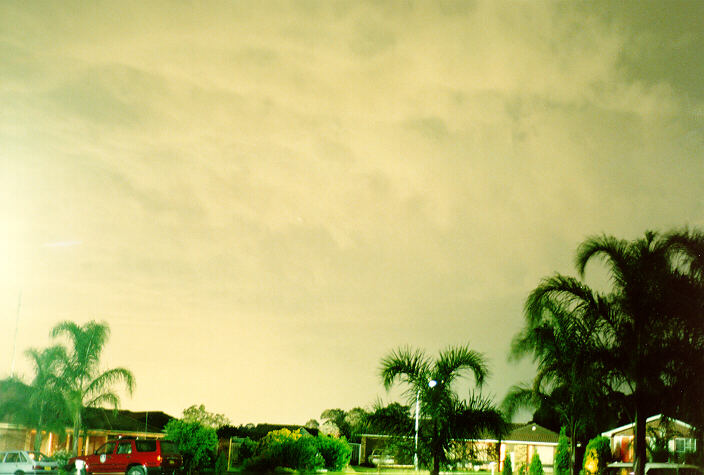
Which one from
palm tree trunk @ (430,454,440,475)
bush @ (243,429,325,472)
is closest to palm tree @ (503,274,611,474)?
A: palm tree trunk @ (430,454,440,475)

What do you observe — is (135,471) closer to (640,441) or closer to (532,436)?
(640,441)

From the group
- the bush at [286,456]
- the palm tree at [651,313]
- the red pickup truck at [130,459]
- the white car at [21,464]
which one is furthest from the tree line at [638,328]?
the bush at [286,456]

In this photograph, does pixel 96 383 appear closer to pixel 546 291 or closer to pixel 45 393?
pixel 45 393

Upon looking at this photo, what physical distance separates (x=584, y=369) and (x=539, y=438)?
163 ft

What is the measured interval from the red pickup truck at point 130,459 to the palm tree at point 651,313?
17.7m

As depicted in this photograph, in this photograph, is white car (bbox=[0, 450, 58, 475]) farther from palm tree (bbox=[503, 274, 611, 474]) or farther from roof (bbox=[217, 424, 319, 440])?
roof (bbox=[217, 424, 319, 440])

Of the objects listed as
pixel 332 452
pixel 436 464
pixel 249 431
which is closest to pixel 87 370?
pixel 332 452

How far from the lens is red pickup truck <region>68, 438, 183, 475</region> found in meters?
28.3

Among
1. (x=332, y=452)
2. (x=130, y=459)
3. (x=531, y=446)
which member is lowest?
(x=332, y=452)

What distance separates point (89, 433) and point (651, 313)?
3582 centimetres

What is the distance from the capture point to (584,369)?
19734mm

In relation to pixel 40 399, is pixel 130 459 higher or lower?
lower

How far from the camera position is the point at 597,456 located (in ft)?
159

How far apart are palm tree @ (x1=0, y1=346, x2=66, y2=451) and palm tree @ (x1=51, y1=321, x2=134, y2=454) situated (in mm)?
578
